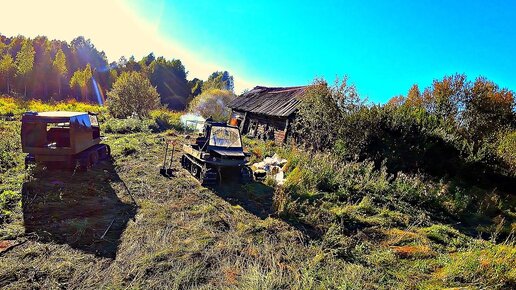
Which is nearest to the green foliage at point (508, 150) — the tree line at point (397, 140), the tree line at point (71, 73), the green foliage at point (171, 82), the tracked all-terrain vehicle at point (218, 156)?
the tree line at point (397, 140)

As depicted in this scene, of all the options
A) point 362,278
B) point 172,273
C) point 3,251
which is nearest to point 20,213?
point 3,251

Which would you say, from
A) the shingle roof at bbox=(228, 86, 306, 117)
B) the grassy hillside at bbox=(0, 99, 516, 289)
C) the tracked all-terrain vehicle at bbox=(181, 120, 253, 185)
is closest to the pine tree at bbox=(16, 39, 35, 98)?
the shingle roof at bbox=(228, 86, 306, 117)

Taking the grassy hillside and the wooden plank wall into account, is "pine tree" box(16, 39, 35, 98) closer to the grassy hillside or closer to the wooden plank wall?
the wooden plank wall

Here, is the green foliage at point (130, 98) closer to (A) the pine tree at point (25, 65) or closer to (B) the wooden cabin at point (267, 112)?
(B) the wooden cabin at point (267, 112)

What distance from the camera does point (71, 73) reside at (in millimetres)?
57281

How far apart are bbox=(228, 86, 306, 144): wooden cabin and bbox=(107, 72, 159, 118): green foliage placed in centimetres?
849

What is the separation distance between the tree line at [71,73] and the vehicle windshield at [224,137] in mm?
28143

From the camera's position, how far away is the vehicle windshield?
31.5ft

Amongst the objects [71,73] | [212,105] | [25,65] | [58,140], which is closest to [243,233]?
[58,140]

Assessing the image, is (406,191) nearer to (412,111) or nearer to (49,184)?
(412,111)

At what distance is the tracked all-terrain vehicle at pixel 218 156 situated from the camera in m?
9.05

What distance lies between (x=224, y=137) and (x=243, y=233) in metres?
4.36

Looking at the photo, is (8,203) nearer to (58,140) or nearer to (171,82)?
(58,140)

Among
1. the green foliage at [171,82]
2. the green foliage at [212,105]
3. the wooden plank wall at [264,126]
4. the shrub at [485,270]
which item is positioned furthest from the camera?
the green foliage at [171,82]
